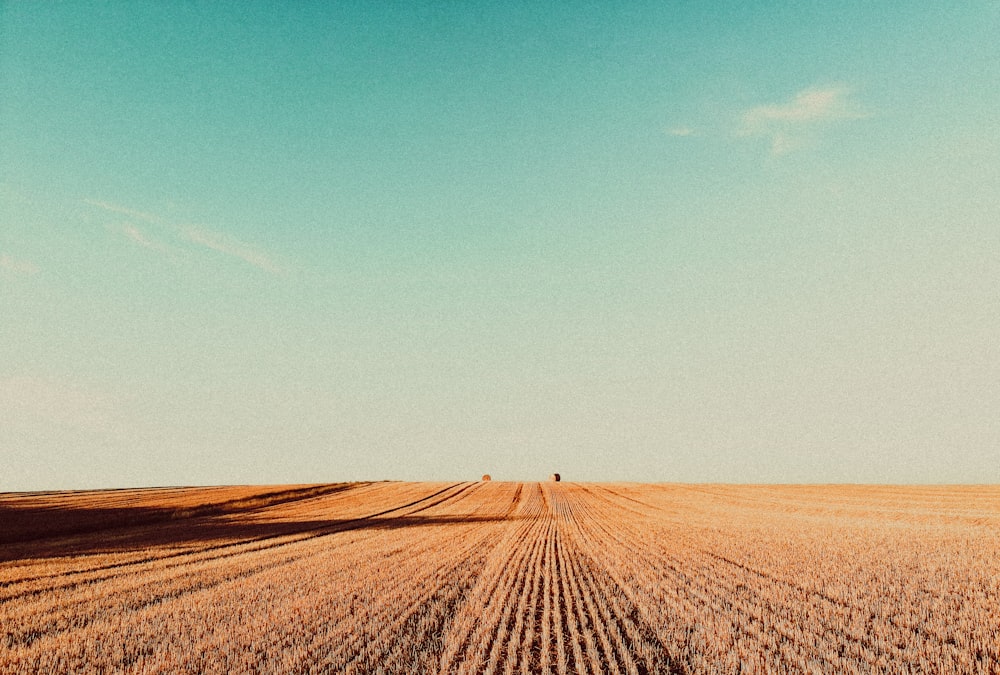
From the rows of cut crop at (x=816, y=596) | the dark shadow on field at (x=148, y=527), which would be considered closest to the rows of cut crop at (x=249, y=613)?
the rows of cut crop at (x=816, y=596)

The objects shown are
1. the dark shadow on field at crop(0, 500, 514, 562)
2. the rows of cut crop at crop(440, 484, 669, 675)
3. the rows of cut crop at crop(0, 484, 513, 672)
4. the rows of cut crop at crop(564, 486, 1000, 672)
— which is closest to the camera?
the rows of cut crop at crop(440, 484, 669, 675)

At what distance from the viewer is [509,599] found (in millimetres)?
10828

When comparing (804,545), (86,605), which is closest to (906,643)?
(804,545)

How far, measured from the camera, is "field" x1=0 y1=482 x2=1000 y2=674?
7.67 meters

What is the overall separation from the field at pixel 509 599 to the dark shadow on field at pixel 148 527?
281 mm

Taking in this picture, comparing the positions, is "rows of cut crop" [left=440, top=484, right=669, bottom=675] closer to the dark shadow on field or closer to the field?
the field

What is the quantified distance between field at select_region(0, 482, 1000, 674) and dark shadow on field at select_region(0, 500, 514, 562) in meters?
0.28

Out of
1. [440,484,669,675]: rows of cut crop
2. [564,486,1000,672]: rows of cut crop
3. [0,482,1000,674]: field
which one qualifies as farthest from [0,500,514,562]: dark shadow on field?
[564,486,1000,672]: rows of cut crop

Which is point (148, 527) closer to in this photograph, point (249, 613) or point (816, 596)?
point (249, 613)

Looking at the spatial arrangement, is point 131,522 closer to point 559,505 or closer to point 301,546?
point 301,546

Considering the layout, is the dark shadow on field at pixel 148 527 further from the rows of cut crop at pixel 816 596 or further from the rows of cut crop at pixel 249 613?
the rows of cut crop at pixel 816 596

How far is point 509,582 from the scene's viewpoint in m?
12.4

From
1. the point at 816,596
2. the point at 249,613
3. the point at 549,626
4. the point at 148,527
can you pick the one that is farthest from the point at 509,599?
the point at 148,527

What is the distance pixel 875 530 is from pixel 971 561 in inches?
319
